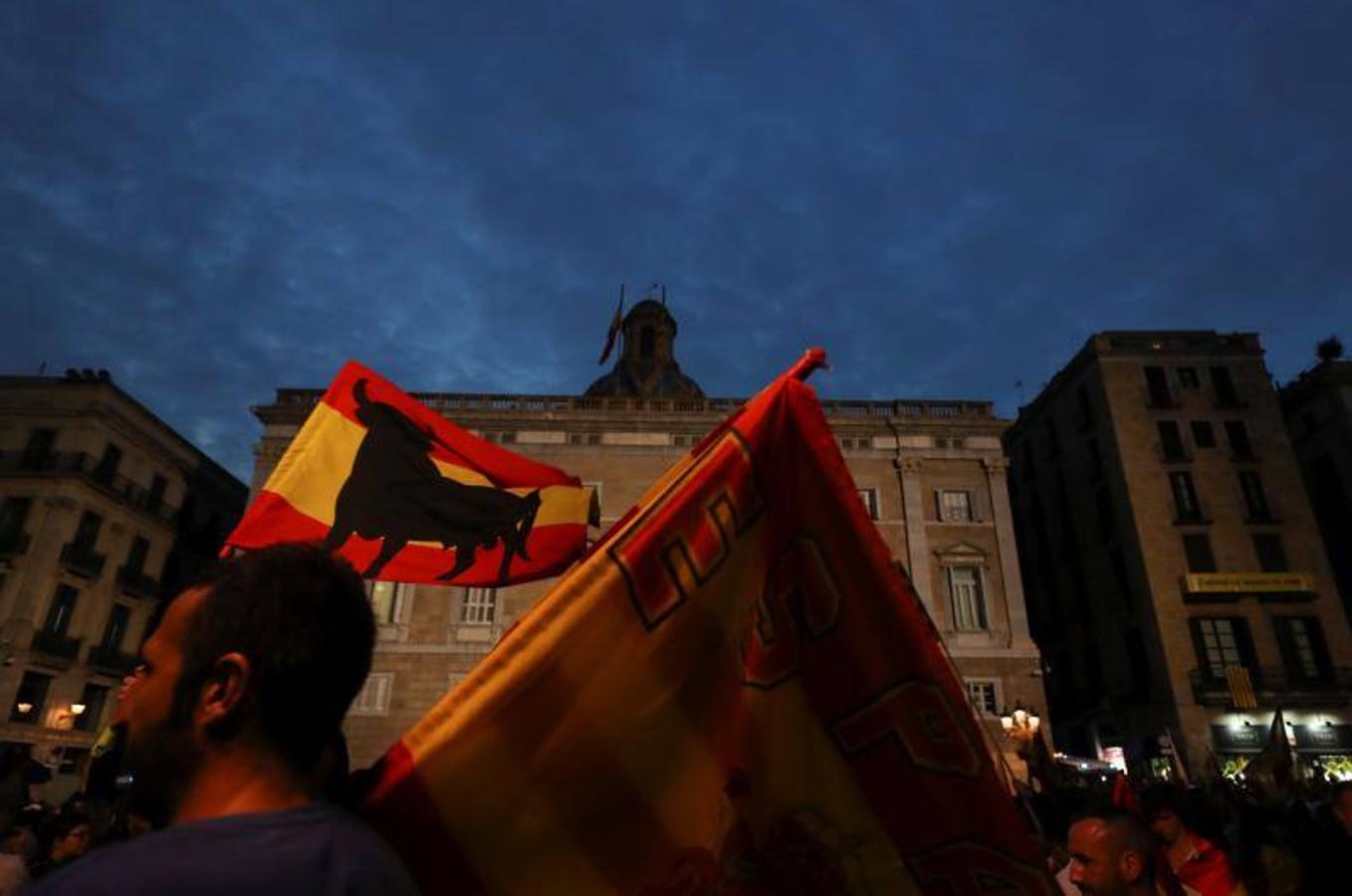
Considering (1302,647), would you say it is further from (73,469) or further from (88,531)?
(73,469)

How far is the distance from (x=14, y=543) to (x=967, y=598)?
3601 cm

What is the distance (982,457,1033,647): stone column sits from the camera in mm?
27797

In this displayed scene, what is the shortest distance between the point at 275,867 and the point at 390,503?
22.7 ft

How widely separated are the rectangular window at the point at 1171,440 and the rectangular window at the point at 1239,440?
2.13 m

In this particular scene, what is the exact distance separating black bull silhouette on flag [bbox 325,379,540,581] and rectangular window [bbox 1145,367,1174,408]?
33177 millimetres

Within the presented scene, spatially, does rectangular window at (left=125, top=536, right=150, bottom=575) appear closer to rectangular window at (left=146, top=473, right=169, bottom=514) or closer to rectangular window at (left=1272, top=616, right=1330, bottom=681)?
rectangular window at (left=146, top=473, right=169, bottom=514)

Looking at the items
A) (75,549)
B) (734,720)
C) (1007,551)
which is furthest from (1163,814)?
(75,549)

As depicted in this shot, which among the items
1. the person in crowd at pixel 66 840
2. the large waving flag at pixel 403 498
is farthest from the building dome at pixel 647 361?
the person in crowd at pixel 66 840

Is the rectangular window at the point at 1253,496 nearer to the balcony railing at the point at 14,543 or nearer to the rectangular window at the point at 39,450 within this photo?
the balcony railing at the point at 14,543

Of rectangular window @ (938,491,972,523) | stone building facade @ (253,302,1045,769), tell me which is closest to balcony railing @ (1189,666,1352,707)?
stone building facade @ (253,302,1045,769)

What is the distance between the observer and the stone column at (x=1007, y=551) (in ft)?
91.2

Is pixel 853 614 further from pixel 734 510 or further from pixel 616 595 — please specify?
pixel 616 595

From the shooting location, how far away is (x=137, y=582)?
33.5 metres

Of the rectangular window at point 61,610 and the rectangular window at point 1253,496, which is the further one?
the rectangular window at point 1253,496
